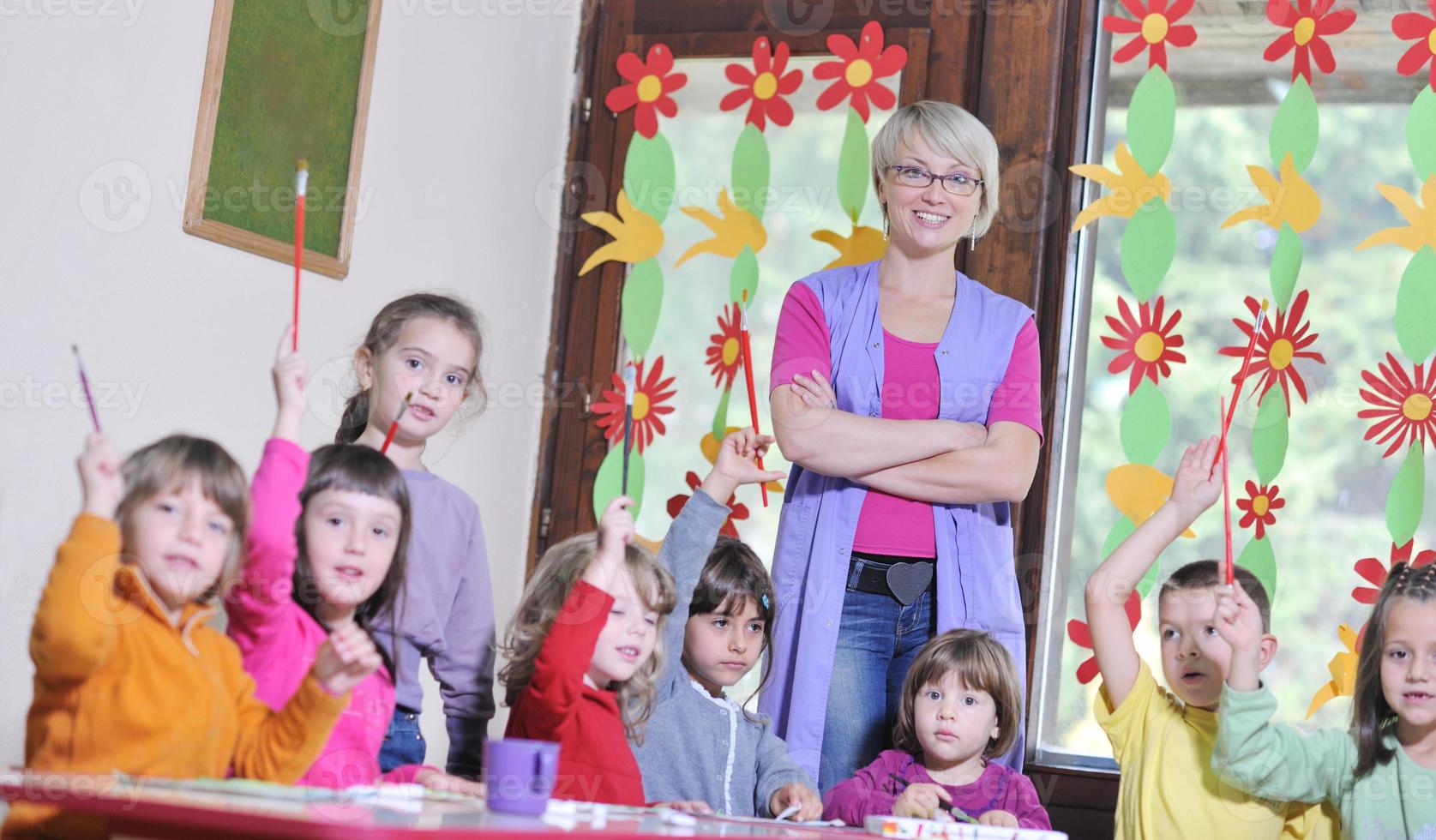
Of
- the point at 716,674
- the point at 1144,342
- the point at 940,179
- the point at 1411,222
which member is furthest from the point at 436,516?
the point at 1411,222

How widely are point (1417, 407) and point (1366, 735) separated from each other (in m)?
1.06

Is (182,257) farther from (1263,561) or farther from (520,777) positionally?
(1263,561)

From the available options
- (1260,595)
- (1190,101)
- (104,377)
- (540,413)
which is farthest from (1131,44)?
(104,377)

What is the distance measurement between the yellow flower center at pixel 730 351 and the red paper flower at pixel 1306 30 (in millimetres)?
1253

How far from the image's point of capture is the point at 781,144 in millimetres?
3209

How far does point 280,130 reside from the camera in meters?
2.56

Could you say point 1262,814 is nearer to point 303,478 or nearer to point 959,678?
point 959,678

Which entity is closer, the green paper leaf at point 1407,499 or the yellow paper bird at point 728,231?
the green paper leaf at point 1407,499

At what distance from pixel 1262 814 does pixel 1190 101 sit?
158cm

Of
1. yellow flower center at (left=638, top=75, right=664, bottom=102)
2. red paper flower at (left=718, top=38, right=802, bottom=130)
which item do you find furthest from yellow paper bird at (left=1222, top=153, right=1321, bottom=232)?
yellow flower center at (left=638, top=75, right=664, bottom=102)

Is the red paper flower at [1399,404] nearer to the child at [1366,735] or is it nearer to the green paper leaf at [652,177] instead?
the child at [1366,735]

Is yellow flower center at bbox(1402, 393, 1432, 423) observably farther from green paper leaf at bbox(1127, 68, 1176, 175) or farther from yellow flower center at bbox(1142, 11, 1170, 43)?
yellow flower center at bbox(1142, 11, 1170, 43)

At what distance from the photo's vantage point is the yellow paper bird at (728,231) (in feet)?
10.5

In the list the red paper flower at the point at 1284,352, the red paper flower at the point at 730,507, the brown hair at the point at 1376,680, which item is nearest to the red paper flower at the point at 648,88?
the red paper flower at the point at 730,507
